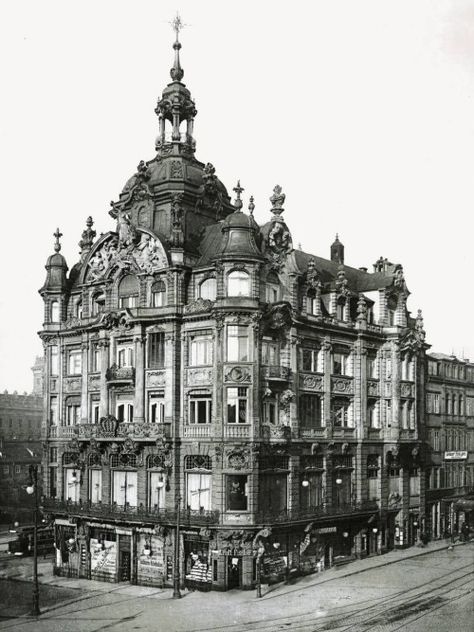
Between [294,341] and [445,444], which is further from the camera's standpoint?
[445,444]

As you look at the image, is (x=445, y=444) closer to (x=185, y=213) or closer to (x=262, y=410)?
(x=262, y=410)

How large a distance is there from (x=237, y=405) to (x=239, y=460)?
3.42 m

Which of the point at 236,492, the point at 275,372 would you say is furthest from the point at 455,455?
the point at 236,492

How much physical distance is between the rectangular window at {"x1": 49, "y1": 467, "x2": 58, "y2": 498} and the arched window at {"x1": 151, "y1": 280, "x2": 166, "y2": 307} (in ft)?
52.3

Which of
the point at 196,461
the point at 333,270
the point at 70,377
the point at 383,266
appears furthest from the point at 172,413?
the point at 383,266

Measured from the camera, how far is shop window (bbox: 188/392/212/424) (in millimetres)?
51938

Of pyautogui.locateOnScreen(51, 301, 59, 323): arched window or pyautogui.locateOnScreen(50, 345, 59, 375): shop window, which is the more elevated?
pyautogui.locateOnScreen(51, 301, 59, 323): arched window

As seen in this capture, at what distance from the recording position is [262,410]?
2067 inches

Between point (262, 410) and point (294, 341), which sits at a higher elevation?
point (294, 341)

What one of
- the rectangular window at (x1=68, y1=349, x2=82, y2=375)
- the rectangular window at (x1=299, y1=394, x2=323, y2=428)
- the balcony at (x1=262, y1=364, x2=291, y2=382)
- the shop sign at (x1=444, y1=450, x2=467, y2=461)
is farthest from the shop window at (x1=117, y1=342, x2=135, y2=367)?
the shop sign at (x1=444, y1=450, x2=467, y2=461)

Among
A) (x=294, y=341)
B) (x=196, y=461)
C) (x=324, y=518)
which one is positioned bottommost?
(x=324, y=518)

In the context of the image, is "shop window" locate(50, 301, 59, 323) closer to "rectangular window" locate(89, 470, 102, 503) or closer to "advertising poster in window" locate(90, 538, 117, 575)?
"rectangular window" locate(89, 470, 102, 503)

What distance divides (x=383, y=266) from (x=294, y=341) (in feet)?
65.9

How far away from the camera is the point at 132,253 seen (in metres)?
55.8
